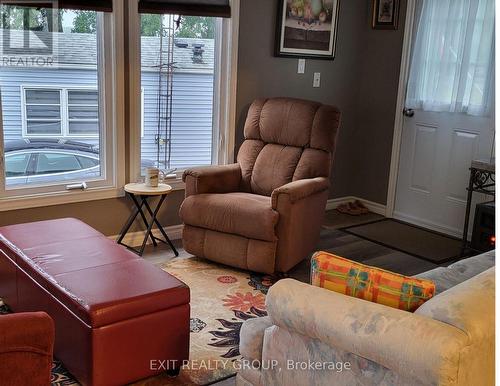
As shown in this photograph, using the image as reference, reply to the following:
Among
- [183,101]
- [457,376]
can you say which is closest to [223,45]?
[183,101]

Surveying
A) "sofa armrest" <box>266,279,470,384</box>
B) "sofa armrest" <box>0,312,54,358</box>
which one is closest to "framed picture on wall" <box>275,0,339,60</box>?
"sofa armrest" <box>266,279,470,384</box>

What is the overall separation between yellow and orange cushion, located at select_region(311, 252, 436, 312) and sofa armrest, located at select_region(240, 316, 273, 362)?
0.86ft

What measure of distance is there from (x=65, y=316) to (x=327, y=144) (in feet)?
6.95

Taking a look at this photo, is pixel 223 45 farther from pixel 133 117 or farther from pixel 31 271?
pixel 31 271

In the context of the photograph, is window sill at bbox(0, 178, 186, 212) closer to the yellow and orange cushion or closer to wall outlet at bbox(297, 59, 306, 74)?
wall outlet at bbox(297, 59, 306, 74)

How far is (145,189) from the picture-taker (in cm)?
377

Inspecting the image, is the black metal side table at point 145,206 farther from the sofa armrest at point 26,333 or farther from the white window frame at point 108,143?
the sofa armrest at point 26,333

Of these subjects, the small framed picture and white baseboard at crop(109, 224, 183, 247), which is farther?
the small framed picture

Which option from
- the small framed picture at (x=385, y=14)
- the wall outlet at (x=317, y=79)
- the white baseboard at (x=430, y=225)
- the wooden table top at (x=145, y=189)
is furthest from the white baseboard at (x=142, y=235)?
the small framed picture at (x=385, y=14)

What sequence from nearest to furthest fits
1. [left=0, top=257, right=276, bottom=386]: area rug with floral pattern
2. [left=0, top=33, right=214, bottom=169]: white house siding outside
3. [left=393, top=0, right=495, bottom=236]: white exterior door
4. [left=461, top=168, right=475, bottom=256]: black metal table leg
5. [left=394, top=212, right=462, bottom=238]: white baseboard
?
[left=0, top=257, right=276, bottom=386]: area rug with floral pattern, [left=0, top=33, right=214, bottom=169]: white house siding outside, [left=461, top=168, right=475, bottom=256]: black metal table leg, [left=393, top=0, right=495, bottom=236]: white exterior door, [left=394, top=212, right=462, bottom=238]: white baseboard

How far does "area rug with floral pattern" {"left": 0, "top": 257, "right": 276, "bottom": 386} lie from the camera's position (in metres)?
2.49

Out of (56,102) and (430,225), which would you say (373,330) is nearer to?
(56,102)

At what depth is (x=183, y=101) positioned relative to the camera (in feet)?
13.8

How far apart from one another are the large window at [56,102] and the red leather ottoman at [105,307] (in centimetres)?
107
